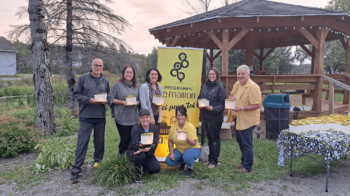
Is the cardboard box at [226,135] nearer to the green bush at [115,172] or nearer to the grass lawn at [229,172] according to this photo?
the grass lawn at [229,172]

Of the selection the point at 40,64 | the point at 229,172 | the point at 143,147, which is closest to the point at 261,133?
the point at 229,172

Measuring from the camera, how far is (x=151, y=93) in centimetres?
389

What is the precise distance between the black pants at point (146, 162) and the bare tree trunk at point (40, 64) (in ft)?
13.7

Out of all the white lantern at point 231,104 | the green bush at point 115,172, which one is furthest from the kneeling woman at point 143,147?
the white lantern at point 231,104

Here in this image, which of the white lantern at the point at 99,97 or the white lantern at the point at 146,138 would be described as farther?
the white lantern at the point at 99,97

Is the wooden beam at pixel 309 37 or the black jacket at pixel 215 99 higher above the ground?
the wooden beam at pixel 309 37

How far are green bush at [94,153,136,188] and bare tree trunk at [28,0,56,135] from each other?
12.4 ft

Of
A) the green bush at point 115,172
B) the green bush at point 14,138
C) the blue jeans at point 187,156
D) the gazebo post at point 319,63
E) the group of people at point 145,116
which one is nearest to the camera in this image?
the green bush at point 115,172

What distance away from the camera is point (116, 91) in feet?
12.1

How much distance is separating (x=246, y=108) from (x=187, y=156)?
124 centimetres

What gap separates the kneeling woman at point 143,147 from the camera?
348 cm

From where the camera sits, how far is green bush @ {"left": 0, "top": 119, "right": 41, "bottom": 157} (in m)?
4.77

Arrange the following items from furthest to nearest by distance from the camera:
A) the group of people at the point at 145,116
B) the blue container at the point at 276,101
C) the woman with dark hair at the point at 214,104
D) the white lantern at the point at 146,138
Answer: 1. the blue container at the point at 276,101
2. the woman with dark hair at the point at 214,104
3. the group of people at the point at 145,116
4. the white lantern at the point at 146,138

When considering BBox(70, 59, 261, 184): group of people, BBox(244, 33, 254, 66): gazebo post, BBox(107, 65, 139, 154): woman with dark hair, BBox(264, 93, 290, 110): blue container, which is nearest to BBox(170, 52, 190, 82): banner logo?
BBox(70, 59, 261, 184): group of people
